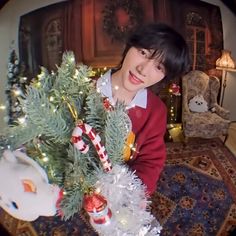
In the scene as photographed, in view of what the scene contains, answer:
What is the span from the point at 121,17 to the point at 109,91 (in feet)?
0.35

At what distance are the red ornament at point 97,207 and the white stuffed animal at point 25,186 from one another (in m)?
0.05

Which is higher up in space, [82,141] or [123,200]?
[82,141]

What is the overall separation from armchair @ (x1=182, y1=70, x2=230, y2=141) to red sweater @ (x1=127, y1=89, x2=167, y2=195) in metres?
0.04

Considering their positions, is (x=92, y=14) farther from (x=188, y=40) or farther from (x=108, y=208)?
(x=108, y=208)

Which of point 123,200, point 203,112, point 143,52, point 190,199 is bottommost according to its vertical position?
point 190,199

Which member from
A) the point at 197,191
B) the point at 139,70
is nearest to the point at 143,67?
the point at 139,70

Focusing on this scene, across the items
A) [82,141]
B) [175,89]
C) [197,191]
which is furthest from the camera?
[197,191]

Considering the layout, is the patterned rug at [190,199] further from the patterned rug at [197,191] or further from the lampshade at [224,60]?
the lampshade at [224,60]

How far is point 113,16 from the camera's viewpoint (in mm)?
460

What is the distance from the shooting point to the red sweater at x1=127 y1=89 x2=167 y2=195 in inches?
19.8

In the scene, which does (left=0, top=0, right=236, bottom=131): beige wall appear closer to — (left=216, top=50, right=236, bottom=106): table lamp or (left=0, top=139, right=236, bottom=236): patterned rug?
(left=216, top=50, right=236, bottom=106): table lamp

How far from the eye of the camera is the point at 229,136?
0.56 m

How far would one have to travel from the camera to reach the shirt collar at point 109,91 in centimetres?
47

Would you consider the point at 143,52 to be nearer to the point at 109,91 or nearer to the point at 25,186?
the point at 109,91
